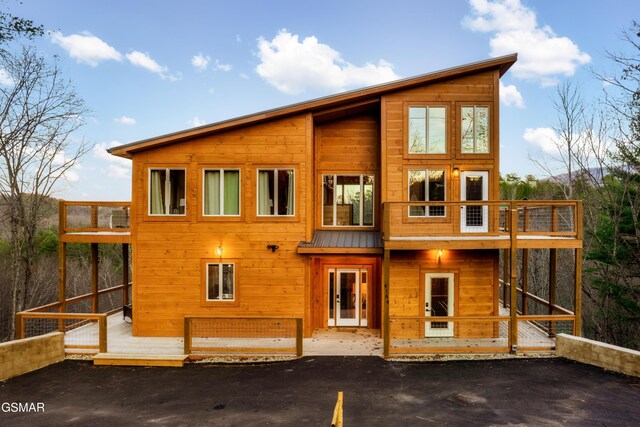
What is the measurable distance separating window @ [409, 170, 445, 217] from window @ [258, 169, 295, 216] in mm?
3688

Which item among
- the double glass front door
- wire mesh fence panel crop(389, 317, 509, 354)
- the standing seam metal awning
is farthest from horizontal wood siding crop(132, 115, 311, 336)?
wire mesh fence panel crop(389, 317, 509, 354)

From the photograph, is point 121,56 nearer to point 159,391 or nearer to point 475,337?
point 159,391

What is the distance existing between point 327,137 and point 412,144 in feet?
9.19

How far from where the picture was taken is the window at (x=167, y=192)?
1071 cm

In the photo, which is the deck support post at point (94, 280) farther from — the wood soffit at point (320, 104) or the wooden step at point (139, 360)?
the wooden step at point (139, 360)

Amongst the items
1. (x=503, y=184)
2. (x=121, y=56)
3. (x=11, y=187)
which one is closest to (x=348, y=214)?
(x=11, y=187)

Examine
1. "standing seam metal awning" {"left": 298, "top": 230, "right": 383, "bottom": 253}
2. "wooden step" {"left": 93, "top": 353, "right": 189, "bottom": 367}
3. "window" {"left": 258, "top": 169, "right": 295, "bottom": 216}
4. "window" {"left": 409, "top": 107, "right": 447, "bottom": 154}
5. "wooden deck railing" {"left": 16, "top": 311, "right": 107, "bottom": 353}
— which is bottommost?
"wooden step" {"left": 93, "top": 353, "right": 189, "bottom": 367}

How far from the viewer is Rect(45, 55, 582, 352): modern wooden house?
10398 mm

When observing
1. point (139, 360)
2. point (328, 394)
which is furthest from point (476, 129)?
point (139, 360)

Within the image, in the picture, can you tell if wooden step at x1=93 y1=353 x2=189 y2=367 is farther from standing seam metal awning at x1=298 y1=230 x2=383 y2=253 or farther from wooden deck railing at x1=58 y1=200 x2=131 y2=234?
standing seam metal awning at x1=298 y1=230 x2=383 y2=253

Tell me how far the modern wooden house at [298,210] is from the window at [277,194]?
0.10 feet

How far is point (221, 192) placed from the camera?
421 inches

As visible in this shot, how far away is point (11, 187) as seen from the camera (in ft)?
53.3

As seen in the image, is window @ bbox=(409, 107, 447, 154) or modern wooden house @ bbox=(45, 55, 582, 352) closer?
modern wooden house @ bbox=(45, 55, 582, 352)
